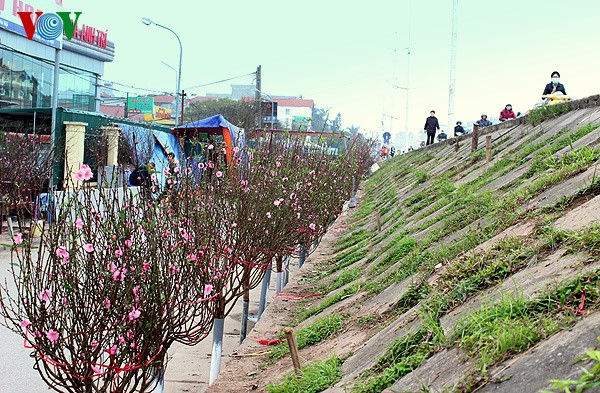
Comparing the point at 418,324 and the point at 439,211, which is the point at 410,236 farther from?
the point at 418,324

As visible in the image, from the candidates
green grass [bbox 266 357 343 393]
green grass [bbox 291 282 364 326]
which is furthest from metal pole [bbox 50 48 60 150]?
green grass [bbox 266 357 343 393]

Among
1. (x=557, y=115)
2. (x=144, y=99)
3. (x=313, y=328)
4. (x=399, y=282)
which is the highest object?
A: (x=144, y=99)

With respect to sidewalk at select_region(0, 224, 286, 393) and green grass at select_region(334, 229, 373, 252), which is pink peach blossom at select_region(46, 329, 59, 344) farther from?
green grass at select_region(334, 229, 373, 252)

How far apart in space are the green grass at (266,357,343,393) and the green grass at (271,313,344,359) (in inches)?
45.8

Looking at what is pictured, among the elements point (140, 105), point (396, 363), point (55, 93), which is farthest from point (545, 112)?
point (140, 105)

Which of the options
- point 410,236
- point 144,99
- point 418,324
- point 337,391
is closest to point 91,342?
point 337,391

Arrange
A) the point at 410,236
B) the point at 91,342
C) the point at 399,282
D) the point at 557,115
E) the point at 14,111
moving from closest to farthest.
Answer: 1. the point at 91,342
2. the point at 399,282
3. the point at 410,236
4. the point at 557,115
5. the point at 14,111

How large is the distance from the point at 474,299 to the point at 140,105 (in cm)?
4999

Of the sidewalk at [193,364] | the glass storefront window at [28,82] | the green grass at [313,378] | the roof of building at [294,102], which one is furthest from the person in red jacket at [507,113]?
the roof of building at [294,102]

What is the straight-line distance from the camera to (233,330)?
32.1 ft

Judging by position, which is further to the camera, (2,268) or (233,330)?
(2,268)

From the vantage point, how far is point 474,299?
4570mm

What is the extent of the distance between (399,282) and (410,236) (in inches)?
93.2

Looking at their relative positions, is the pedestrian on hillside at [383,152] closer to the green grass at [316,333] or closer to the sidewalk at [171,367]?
A: the sidewalk at [171,367]
